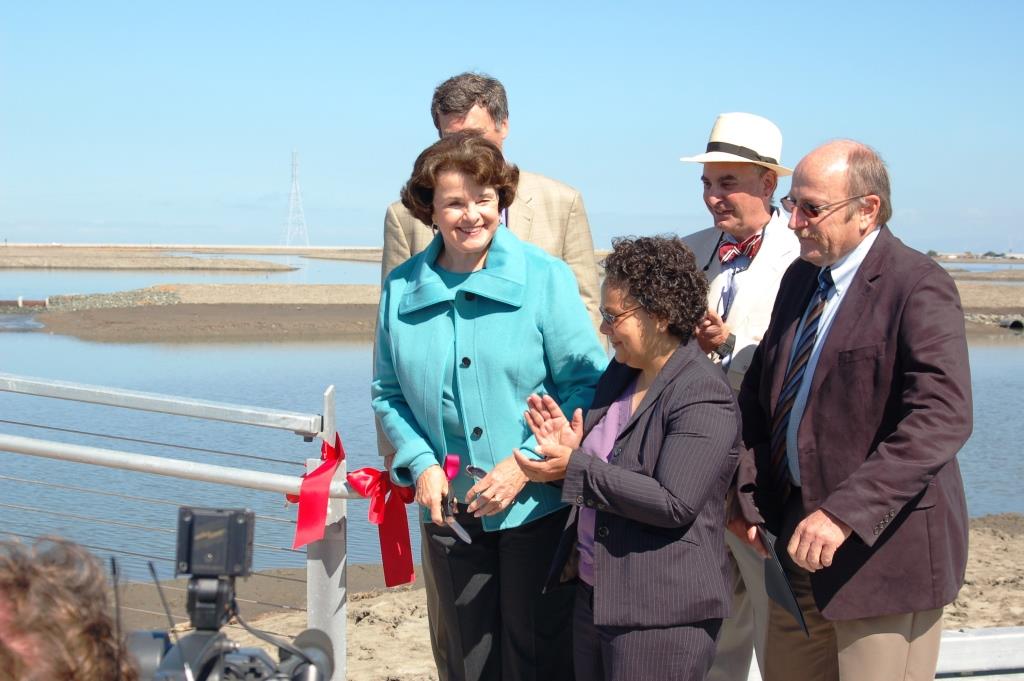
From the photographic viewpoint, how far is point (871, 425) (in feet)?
8.61

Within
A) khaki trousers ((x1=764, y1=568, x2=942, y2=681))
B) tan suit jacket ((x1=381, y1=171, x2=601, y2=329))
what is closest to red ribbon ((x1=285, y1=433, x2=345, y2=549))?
tan suit jacket ((x1=381, y1=171, x2=601, y2=329))

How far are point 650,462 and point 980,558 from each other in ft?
16.9

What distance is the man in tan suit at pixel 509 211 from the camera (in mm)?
3596

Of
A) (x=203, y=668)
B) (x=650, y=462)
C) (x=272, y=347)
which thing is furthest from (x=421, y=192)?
(x=272, y=347)

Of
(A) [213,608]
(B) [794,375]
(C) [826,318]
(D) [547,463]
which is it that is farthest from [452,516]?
(A) [213,608]

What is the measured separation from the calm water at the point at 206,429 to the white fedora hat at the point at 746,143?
2.00 meters

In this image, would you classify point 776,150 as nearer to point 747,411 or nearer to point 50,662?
point 747,411

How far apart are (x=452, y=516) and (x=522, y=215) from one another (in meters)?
1.14

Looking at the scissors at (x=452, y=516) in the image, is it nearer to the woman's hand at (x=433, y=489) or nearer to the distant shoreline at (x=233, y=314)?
the woman's hand at (x=433, y=489)

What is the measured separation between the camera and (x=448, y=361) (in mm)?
3016

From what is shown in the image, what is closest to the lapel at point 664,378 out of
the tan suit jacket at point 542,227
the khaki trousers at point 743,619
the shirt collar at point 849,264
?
the shirt collar at point 849,264

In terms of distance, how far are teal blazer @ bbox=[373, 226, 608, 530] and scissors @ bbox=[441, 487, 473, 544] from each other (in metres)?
0.06

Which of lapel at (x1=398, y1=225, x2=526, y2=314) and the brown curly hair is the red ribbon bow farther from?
the brown curly hair

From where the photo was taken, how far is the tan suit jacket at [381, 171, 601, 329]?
3703 mm
